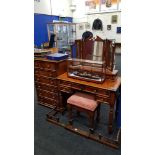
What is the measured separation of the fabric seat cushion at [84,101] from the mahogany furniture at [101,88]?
3.6 inches

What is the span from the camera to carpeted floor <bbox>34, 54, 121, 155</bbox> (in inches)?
78.5

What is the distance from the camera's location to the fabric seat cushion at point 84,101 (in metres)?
2.17

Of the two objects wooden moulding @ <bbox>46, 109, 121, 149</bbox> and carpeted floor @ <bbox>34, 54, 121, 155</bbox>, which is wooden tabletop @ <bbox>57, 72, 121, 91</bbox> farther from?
carpeted floor @ <bbox>34, 54, 121, 155</bbox>

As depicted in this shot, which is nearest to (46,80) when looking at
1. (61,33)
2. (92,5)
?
(61,33)

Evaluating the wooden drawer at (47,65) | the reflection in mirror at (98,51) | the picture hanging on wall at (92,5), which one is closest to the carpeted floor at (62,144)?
the wooden drawer at (47,65)

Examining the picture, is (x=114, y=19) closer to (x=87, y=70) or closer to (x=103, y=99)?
(x=87, y=70)

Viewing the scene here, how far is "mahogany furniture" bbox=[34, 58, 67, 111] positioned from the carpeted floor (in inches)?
20.4

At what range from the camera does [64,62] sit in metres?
2.74

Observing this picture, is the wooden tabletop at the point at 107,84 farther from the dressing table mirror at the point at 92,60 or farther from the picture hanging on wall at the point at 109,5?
the picture hanging on wall at the point at 109,5

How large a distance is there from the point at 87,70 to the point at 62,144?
1084mm
